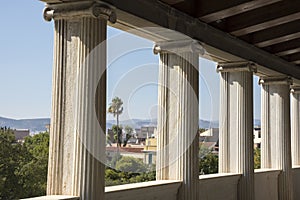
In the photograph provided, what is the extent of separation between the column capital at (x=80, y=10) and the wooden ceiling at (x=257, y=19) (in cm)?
146

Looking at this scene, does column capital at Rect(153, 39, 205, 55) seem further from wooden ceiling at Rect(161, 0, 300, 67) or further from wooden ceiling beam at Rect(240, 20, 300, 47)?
wooden ceiling beam at Rect(240, 20, 300, 47)

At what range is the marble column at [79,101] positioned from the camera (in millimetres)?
5184

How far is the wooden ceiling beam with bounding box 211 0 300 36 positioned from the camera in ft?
25.8

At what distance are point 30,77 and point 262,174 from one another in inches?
236

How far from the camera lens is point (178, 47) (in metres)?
7.25

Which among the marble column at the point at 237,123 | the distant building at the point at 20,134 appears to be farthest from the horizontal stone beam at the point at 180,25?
the distant building at the point at 20,134

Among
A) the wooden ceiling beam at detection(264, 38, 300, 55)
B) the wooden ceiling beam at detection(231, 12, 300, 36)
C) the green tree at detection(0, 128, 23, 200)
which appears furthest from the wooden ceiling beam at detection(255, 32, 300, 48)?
the green tree at detection(0, 128, 23, 200)

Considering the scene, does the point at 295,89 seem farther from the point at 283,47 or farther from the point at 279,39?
the point at 279,39

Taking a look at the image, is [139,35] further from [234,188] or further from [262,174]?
[262,174]

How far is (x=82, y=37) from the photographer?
529cm

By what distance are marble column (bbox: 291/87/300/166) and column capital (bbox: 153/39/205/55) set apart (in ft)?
20.3

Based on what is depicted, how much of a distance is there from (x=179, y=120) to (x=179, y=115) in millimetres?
81

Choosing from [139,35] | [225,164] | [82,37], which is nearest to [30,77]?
[82,37]

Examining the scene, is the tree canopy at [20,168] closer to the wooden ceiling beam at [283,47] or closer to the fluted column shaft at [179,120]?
the fluted column shaft at [179,120]
